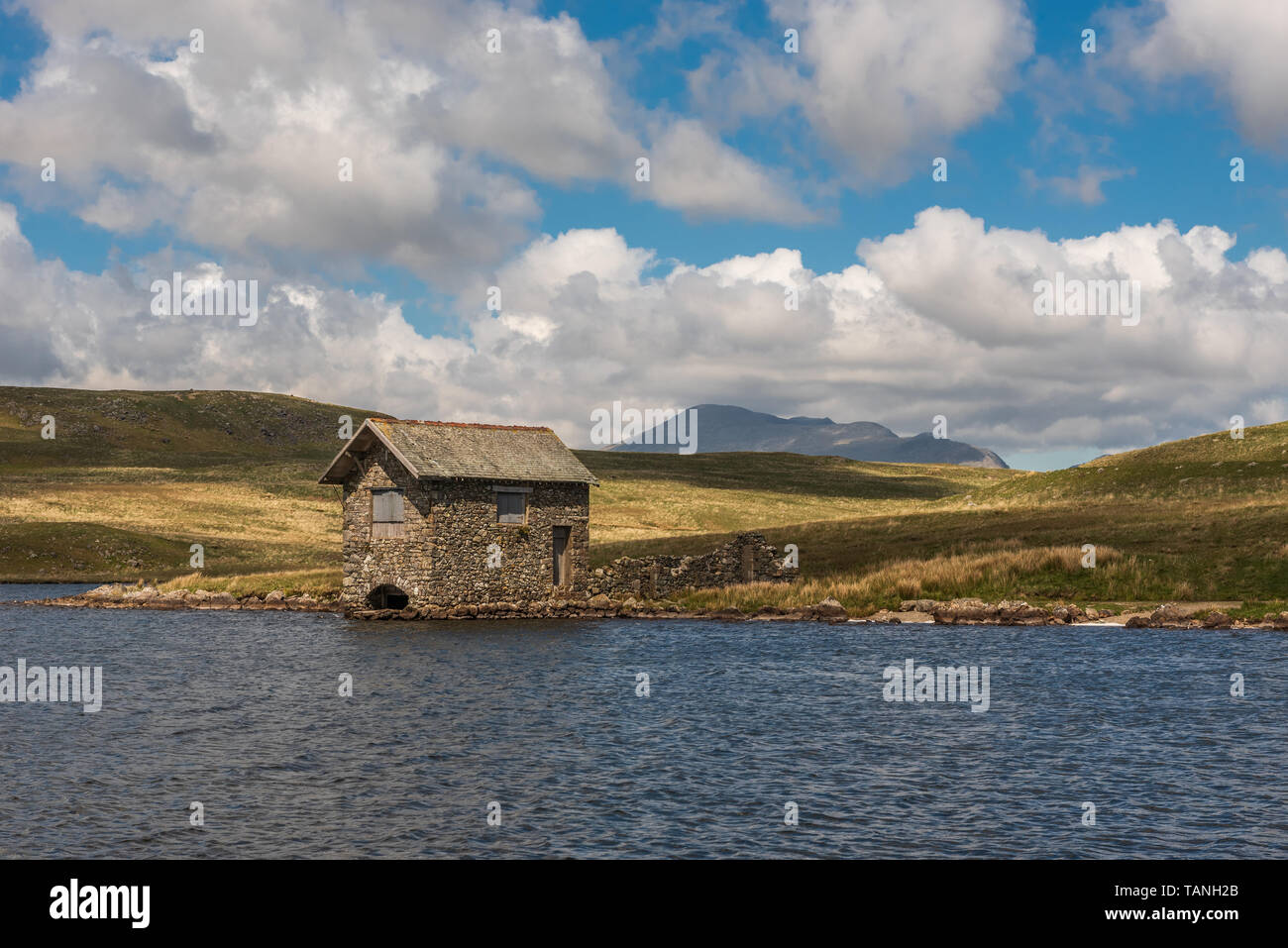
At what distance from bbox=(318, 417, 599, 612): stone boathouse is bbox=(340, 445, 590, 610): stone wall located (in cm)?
5

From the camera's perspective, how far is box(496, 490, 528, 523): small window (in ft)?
175

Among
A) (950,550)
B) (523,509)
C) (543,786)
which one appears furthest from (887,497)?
(543,786)

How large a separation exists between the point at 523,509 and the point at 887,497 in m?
113

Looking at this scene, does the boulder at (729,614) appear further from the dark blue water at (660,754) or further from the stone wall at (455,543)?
the dark blue water at (660,754)

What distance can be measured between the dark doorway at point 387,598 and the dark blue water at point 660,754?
1285 centimetres

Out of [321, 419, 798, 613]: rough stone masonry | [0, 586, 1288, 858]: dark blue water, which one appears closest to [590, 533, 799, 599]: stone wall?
[321, 419, 798, 613]: rough stone masonry

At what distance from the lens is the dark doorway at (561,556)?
183 ft

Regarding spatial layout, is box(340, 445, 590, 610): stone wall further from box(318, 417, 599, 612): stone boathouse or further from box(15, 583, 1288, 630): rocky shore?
box(15, 583, 1288, 630): rocky shore

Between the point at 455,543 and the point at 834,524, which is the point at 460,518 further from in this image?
the point at 834,524

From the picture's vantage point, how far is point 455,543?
51938mm

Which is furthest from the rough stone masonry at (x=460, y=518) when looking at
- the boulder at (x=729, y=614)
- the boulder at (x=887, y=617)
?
the boulder at (x=887, y=617)

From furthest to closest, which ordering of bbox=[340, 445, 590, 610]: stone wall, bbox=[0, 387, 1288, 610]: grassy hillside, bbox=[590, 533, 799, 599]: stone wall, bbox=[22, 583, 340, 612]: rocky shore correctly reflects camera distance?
bbox=[22, 583, 340, 612]: rocky shore < bbox=[590, 533, 799, 599]: stone wall < bbox=[0, 387, 1288, 610]: grassy hillside < bbox=[340, 445, 590, 610]: stone wall
